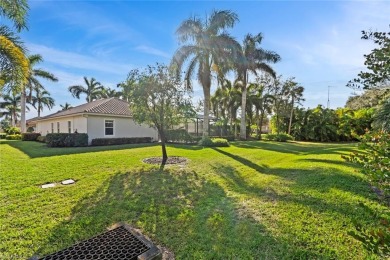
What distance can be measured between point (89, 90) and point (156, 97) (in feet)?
125

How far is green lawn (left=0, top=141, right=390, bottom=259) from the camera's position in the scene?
331 centimetres

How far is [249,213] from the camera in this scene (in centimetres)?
445

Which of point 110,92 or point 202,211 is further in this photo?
point 110,92

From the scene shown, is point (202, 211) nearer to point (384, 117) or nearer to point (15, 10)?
point (384, 117)

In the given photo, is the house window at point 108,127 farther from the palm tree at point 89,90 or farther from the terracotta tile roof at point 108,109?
the palm tree at point 89,90

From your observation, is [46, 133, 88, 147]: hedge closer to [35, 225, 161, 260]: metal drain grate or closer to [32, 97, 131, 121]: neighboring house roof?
[32, 97, 131, 121]: neighboring house roof

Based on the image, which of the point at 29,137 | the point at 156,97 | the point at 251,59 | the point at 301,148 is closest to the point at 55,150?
the point at 156,97

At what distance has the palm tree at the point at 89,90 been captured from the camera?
41.5m

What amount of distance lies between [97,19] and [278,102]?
27.1 m

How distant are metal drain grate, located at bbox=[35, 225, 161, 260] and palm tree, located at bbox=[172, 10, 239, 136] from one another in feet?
48.4

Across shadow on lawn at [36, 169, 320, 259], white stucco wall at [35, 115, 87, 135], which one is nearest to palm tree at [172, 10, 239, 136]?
white stucco wall at [35, 115, 87, 135]

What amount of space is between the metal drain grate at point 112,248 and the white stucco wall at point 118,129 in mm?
15696

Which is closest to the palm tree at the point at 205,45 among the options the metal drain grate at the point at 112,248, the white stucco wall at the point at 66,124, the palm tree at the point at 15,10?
the white stucco wall at the point at 66,124

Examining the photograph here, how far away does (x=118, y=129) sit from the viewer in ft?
64.8
